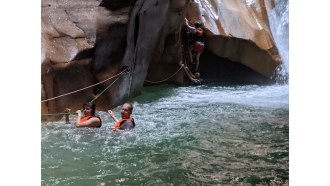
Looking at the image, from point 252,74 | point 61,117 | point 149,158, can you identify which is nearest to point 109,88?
point 61,117

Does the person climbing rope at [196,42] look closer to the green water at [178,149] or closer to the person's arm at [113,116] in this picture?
the green water at [178,149]

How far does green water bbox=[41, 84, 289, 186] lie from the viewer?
291 centimetres

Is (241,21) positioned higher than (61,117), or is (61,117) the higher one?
(241,21)

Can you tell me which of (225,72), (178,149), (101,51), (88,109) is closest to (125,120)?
(88,109)

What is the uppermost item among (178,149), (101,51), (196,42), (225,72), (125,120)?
(196,42)

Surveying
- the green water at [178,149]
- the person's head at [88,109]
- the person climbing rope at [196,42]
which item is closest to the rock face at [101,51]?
the person's head at [88,109]

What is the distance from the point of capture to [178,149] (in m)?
3.28

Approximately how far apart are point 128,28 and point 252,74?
2.58 m

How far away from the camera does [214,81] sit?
19.5 ft

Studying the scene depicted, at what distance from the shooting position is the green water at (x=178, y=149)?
291cm

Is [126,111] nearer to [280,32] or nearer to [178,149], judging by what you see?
[178,149]

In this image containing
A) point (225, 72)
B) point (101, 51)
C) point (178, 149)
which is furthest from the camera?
point (225, 72)

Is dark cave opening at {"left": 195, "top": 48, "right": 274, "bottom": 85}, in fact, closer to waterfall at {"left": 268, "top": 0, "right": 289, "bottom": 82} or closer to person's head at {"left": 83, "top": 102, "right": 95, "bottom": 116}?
waterfall at {"left": 268, "top": 0, "right": 289, "bottom": 82}
